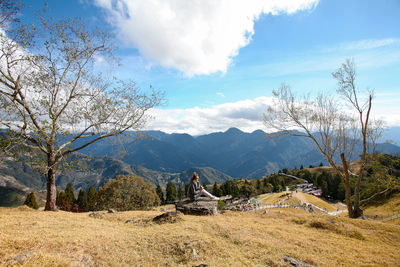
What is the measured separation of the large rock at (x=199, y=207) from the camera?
1499cm

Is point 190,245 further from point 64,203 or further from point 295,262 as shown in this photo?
point 64,203

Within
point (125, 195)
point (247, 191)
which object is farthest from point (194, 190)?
point (247, 191)

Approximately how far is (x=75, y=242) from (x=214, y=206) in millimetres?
10191

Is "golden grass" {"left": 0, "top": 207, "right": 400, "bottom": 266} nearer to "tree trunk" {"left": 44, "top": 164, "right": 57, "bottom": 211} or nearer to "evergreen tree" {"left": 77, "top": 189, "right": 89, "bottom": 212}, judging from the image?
"tree trunk" {"left": 44, "top": 164, "right": 57, "bottom": 211}

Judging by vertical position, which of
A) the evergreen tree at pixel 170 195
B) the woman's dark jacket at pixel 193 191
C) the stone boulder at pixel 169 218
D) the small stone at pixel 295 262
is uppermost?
the woman's dark jacket at pixel 193 191

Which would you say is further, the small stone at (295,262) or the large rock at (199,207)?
the large rock at (199,207)

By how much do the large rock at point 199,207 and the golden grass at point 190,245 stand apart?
11.7 feet

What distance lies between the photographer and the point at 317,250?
861cm

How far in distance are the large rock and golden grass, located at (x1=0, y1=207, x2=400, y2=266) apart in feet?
11.7

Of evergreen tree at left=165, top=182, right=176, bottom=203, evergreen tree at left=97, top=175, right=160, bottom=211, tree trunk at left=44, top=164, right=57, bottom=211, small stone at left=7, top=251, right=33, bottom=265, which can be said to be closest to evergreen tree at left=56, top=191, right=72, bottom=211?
evergreen tree at left=97, top=175, right=160, bottom=211

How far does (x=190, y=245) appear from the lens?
25.8 feet

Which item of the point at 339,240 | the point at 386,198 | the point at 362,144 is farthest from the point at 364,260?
the point at 386,198

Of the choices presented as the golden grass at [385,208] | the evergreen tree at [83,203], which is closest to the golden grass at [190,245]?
the golden grass at [385,208]

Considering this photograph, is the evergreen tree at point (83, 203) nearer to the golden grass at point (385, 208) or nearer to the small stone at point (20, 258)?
the small stone at point (20, 258)
